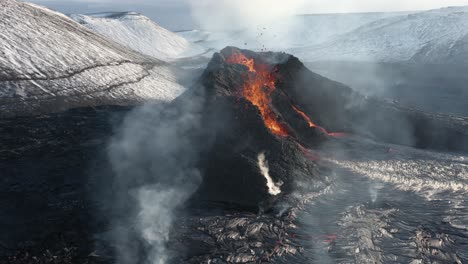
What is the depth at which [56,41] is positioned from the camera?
5075 centimetres

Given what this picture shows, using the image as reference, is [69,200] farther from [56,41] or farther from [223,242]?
[56,41]

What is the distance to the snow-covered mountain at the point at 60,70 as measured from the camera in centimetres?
3800

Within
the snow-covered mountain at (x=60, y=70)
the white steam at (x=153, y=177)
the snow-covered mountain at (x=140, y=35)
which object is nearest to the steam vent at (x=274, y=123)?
the white steam at (x=153, y=177)

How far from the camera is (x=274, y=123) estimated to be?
1078 inches

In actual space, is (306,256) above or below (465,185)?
below

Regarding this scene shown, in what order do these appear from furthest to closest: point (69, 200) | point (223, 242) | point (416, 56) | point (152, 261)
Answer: point (416, 56)
point (69, 200)
point (223, 242)
point (152, 261)

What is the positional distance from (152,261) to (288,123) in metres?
18.7

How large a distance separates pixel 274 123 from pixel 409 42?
4619 inches

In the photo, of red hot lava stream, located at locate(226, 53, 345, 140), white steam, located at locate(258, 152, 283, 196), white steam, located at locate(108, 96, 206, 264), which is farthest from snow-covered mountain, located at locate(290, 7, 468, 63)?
white steam, located at locate(108, 96, 206, 264)

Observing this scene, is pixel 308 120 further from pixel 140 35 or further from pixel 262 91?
pixel 140 35

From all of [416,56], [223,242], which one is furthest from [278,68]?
[416,56]

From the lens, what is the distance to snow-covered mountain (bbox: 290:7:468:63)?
352 feet

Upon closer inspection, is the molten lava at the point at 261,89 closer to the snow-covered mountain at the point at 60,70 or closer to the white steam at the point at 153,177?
the white steam at the point at 153,177

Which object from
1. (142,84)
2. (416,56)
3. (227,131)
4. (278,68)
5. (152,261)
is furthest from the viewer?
(416,56)
